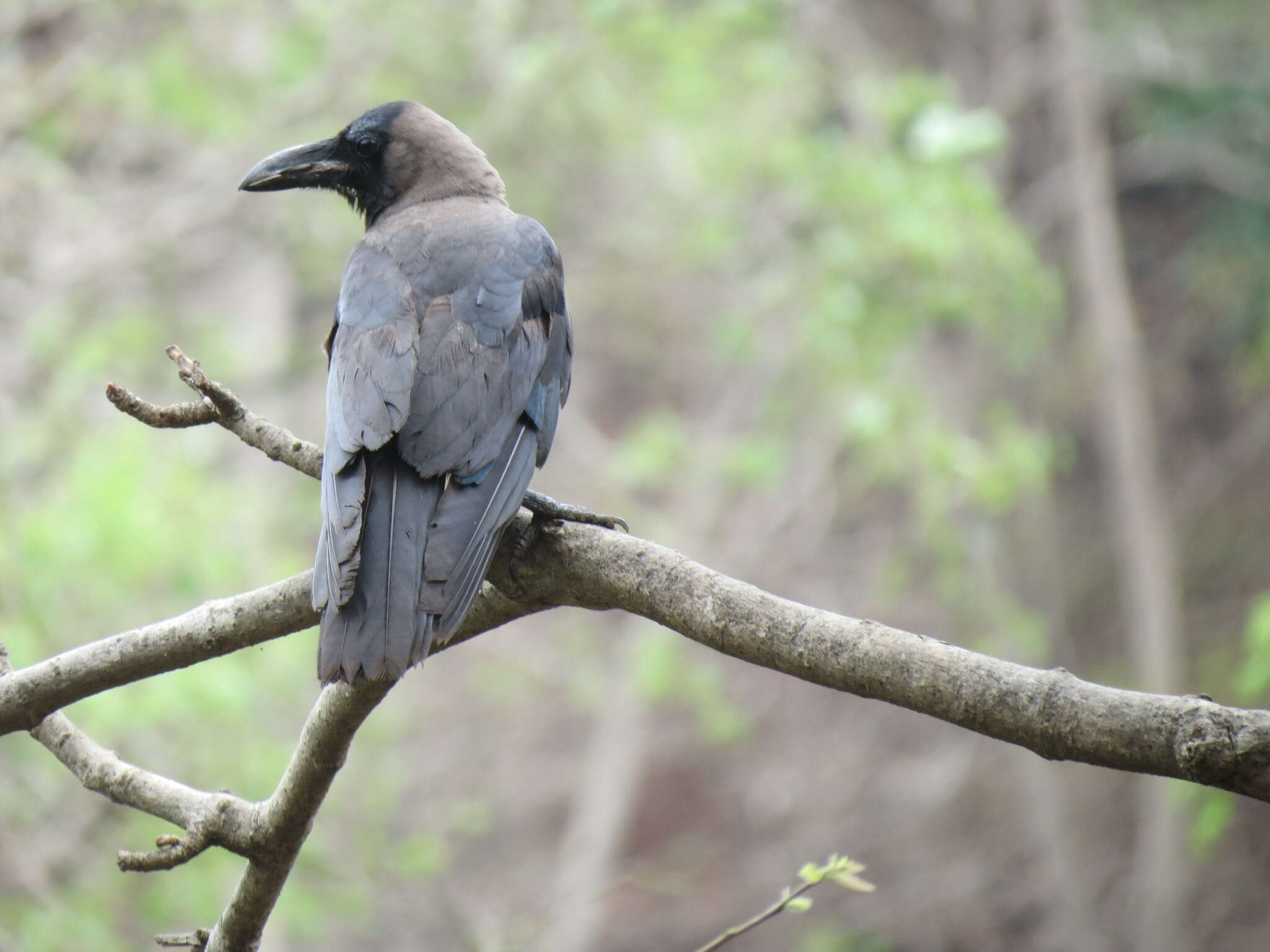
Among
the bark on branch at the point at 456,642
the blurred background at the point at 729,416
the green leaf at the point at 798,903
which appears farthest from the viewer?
the blurred background at the point at 729,416

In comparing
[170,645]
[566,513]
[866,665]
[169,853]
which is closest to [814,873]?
[866,665]

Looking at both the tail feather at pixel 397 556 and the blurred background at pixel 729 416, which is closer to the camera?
the tail feather at pixel 397 556

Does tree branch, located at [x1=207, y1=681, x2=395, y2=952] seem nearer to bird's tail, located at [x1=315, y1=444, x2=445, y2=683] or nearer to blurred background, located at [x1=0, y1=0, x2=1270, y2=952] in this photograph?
bird's tail, located at [x1=315, y1=444, x2=445, y2=683]

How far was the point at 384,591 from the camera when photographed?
235 cm

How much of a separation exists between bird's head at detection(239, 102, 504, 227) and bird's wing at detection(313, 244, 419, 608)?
563 millimetres

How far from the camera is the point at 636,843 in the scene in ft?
41.7

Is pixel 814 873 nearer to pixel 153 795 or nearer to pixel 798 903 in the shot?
pixel 798 903

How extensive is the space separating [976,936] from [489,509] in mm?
9241

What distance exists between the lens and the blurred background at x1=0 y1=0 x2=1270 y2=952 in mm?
6191

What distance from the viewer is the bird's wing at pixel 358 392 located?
94.2 inches

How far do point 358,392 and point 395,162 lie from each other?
1.39 meters

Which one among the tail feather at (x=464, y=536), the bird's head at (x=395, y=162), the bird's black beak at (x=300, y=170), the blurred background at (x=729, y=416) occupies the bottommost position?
the tail feather at (x=464, y=536)

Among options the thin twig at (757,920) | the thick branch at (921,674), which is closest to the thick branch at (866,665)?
the thick branch at (921,674)

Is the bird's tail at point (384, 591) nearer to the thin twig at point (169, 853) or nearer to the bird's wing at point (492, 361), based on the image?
the bird's wing at point (492, 361)
